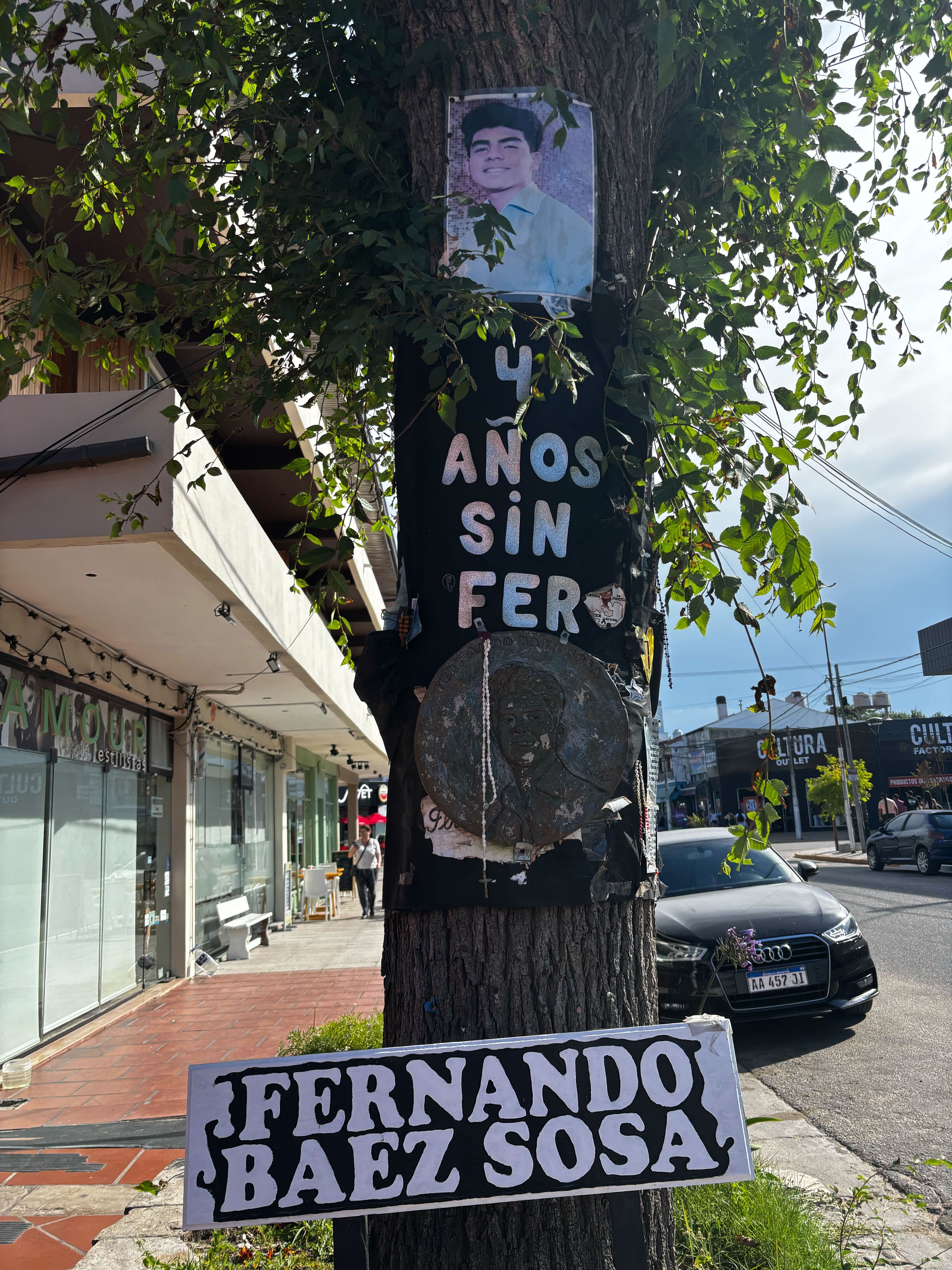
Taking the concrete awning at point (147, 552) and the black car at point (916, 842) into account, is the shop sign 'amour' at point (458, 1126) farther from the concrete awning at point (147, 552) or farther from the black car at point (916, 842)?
the black car at point (916, 842)

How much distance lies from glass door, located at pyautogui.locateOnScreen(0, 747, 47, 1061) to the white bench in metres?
5.52

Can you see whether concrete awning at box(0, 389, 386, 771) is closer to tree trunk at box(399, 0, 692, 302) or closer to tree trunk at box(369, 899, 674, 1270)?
tree trunk at box(399, 0, 692, 302)

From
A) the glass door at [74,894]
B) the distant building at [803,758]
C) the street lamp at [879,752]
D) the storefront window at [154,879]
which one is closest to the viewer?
the glass door at [74,894]

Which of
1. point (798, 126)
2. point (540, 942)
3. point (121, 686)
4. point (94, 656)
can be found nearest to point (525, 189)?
point (798, 126)

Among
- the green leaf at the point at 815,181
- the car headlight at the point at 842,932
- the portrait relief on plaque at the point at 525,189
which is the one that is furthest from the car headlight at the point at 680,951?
the green leaf at the point at 815,181

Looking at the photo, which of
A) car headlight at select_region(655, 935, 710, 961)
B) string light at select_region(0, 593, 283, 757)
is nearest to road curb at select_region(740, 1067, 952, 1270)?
car headlight at select_region(655, 935, 710, 961)

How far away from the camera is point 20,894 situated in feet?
25.3

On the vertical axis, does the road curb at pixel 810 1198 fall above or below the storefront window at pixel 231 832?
below

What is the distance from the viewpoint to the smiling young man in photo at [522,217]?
2592 millimetres

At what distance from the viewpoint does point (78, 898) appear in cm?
898

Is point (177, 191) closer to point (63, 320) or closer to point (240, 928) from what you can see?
point (63, 320)

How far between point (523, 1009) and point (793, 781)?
48.9 m

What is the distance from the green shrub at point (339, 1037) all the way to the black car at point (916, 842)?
20.3m

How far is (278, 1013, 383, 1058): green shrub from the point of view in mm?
5184
